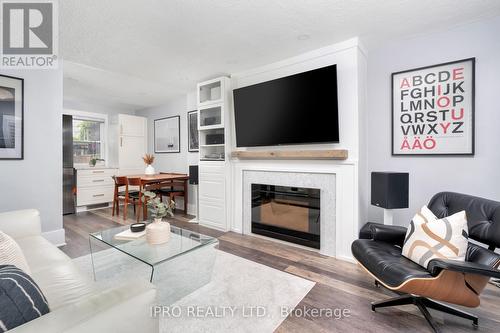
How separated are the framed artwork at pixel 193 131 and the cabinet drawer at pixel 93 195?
7.43 ft

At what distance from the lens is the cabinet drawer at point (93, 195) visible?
4.93 metres

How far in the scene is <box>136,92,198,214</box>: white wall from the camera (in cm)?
487

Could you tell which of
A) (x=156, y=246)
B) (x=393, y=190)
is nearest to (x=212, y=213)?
(x=156, y=246)

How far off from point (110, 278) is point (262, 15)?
2877 millimetres

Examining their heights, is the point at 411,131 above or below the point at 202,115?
below

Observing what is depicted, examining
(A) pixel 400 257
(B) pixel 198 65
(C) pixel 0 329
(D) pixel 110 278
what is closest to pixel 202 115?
(B) pixel 198 65

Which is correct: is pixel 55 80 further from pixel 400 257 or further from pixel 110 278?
pixel 400 257

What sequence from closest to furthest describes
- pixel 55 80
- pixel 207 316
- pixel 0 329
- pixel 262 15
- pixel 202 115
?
pixel 0 329 → pixel 207 316 → pixel 262 15 → pixel 55 80 → pixel 202 115

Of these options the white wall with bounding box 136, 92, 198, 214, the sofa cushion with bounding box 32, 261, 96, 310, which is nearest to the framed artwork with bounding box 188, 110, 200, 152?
the white wall with bounding box 136, 92, 198, 214

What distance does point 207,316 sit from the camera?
170cm

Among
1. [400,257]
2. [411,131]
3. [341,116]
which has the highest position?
[341,116]

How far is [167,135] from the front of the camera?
217 inches

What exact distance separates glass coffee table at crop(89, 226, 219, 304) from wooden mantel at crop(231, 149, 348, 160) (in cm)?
144

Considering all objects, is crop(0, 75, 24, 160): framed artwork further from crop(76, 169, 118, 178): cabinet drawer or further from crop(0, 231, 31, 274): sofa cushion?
crop(76, 169, 118, 178): cabinet drawer
